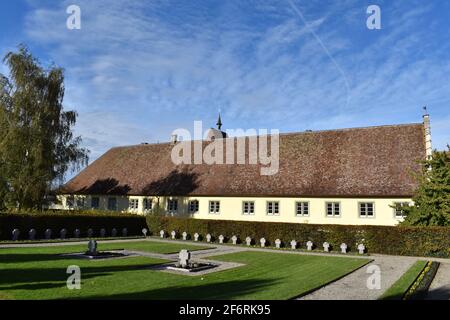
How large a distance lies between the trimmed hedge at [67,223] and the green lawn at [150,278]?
7872mm

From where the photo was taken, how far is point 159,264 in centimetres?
1925

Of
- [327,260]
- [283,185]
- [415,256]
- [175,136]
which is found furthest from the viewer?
[175,136]

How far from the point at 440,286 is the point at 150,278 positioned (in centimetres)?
1160

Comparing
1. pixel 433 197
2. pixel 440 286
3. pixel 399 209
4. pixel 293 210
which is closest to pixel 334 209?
pixel 293 210

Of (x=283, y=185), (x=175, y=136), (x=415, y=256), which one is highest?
(x=175, y=136)

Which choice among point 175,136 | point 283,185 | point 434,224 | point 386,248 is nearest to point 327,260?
point 386,248

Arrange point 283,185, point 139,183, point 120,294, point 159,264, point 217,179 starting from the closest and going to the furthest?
1. point 120,294
2. point 159,264
3. point 283,185
4. point 217,179
5. point 139,183

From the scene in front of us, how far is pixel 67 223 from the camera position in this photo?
33281 millimetres

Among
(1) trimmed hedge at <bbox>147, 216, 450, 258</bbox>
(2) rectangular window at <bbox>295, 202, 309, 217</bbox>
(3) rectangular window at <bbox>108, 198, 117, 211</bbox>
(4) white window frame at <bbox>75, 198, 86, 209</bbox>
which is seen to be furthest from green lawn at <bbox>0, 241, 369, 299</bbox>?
(4) white window frame at <bbox>75, 198, 86, 209</bbox>

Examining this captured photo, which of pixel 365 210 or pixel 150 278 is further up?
pixel 365 210

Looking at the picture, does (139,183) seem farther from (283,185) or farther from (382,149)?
(382,149)

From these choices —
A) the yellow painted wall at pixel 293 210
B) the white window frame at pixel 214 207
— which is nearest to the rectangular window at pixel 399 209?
the yellow painted wall at pixel 293 210

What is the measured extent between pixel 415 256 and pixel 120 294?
2058cm

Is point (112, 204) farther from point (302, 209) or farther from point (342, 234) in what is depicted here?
point (342, 234)
